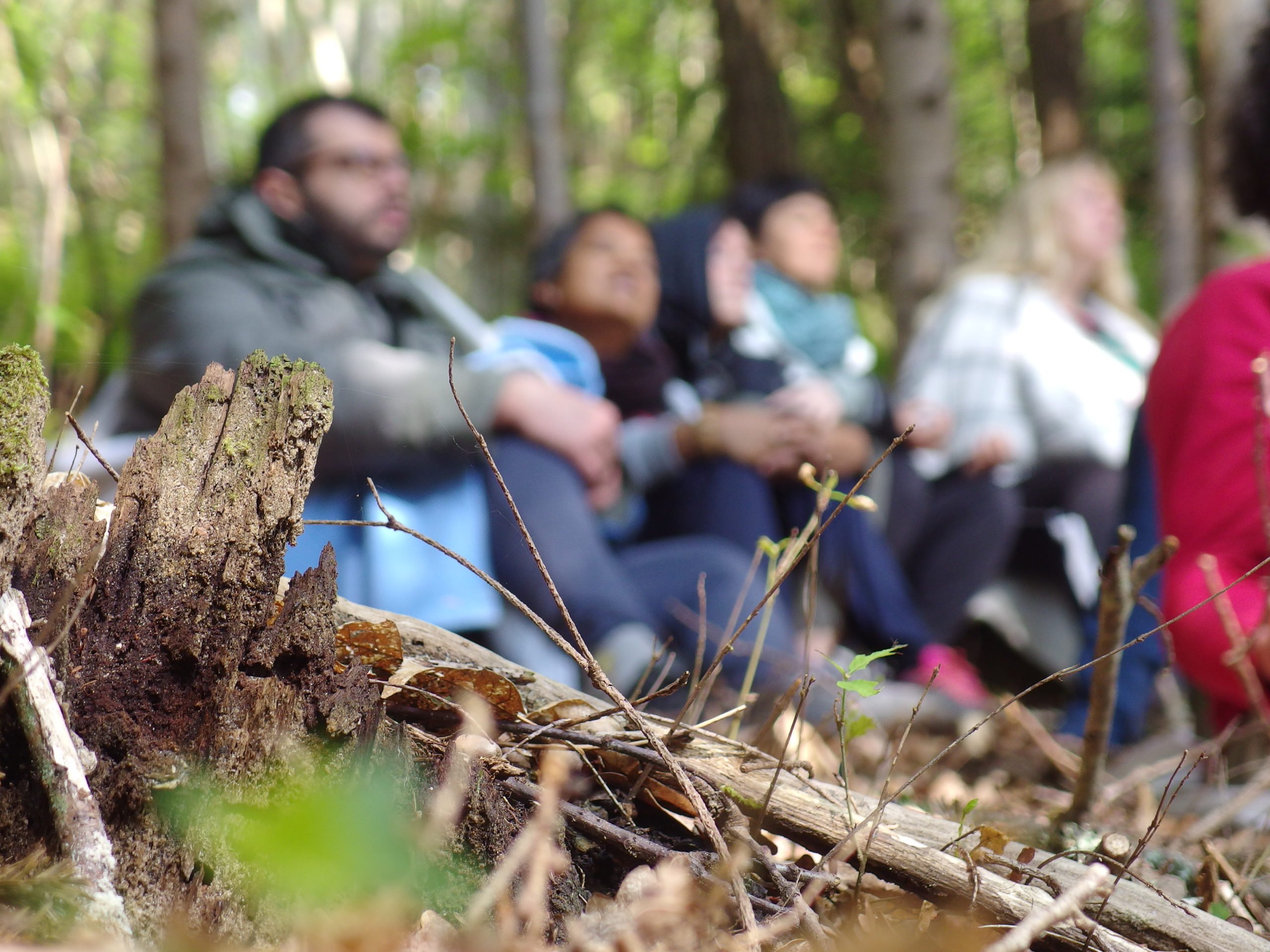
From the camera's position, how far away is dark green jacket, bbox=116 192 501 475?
96 centimetres

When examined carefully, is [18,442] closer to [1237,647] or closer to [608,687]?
[608,687]

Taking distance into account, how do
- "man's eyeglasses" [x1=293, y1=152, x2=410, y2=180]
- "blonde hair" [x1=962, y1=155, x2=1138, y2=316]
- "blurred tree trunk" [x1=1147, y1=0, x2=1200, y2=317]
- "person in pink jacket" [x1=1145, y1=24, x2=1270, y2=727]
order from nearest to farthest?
"person in pink jacket" [x1=1145, y1=24, x2=1270, y2=727]
"man's eyeglasses" [x1=293, y1=152, x2=410, y2=180]
"blonde hair" [x1=962, y1=155, x2=1138, y2=316]
"blurred tree trunk" [x1=1147, y1=0, x2=1200, y2=317]

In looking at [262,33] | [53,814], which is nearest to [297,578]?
[53,814]

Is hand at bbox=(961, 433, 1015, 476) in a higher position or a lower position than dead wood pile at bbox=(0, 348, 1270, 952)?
lower

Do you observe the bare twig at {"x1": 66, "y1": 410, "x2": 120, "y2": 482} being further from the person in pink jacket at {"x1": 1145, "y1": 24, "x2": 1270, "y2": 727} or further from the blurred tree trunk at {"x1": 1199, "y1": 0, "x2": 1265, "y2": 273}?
the blurred tree trunk at {"x1": 1199, "y1": 0, "x2": 1265, "y2": 273}

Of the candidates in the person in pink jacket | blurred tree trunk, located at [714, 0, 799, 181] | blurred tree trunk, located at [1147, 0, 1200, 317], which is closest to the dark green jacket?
the person in pink jacket

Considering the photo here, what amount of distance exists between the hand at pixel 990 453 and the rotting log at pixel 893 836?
129 inches

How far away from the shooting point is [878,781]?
179 centimetres

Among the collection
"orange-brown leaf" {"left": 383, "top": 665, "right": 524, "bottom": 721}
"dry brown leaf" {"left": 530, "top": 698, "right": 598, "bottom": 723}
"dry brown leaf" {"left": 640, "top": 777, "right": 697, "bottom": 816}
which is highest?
"orange-brown leaf" {"left": 383, "top": 665, "right": 524, "bottom": 721}

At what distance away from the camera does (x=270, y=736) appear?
773 millimetres

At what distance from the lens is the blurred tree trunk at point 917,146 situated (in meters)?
5.42

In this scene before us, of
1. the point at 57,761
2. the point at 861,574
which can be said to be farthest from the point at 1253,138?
the point at 57,761

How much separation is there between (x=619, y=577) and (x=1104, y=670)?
1304mm

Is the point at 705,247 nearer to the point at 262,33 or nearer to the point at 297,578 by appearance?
the point at 297,578
